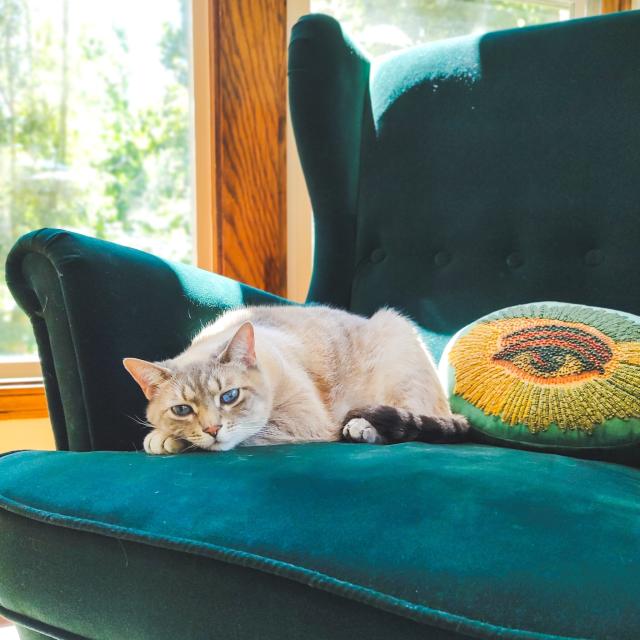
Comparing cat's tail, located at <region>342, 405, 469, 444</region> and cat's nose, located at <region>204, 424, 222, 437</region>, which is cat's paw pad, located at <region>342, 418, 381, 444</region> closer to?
cat's tail, located at <region>342, 405, 469, 444</region>

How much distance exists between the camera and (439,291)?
165cm

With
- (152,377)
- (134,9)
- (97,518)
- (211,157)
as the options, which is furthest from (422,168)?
(97,518)

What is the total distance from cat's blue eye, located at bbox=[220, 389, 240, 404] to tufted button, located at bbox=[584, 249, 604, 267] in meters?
0.85

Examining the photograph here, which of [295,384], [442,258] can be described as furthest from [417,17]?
[295,384]

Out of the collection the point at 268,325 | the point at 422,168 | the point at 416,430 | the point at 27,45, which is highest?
the point at 27,45

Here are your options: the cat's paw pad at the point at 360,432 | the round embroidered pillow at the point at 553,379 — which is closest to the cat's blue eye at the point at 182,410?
the cat's paw pad at the point at 360,432

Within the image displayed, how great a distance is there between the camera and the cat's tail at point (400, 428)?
3.64 feet

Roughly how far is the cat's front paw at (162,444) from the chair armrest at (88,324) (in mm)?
64

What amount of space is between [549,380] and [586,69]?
0.85m

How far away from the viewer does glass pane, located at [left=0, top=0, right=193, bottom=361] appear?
1.98m

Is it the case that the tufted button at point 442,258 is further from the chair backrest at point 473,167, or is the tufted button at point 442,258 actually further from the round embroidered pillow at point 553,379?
the round embroidered pillow at point 553,379

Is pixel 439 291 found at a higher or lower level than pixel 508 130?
lower

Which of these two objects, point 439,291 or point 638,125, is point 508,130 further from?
point 439,291

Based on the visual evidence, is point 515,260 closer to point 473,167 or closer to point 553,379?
point 473,167
